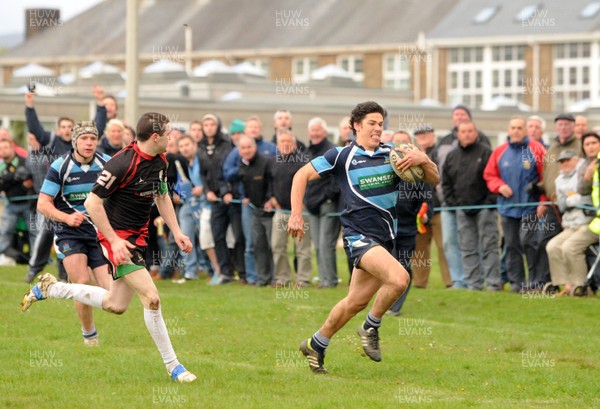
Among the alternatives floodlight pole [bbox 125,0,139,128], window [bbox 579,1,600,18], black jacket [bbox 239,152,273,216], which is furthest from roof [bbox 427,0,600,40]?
black jacket [bbox 239,152,273,216]

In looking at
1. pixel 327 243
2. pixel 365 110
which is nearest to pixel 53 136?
pixel 327 243

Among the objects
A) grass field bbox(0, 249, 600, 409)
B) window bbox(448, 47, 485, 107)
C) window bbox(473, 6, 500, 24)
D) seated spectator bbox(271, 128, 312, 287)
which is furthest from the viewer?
window bbox(448, 47, 485, 107)

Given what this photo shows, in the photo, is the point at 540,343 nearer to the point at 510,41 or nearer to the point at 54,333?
the point at 54,333

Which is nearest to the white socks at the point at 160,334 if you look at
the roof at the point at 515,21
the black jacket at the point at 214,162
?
the black jacket at the point at 214,162

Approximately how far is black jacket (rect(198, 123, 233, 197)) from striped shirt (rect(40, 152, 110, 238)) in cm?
708

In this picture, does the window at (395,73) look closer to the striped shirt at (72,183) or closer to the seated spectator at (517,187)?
the seated spectator at (517,187)

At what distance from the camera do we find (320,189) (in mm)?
18984

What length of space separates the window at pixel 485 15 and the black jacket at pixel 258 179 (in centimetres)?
5708

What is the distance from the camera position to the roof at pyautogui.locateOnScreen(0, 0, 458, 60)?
8006 centimetres

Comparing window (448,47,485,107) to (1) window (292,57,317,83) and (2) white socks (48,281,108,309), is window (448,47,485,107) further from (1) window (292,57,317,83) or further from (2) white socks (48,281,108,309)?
(2) white socks (48,281,108,309)

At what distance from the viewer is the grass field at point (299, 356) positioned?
10102 millimetres

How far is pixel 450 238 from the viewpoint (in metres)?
18.6

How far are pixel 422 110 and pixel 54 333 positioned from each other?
32.4 m

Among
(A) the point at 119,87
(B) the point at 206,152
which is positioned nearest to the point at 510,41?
(A) the point at 119,87
